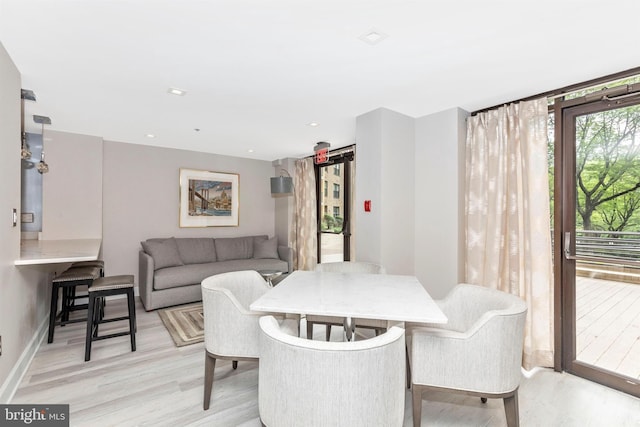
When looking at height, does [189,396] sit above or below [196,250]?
below

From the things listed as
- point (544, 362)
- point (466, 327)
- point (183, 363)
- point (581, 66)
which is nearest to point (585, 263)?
point (544, 362)

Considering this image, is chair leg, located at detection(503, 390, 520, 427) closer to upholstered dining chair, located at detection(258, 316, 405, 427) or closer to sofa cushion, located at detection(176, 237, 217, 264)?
upholstered dining chair, located at detection(258, 316, 405, 427)

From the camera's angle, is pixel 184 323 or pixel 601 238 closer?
pixel 601 238

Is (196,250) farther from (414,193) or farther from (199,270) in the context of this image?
(414,193)

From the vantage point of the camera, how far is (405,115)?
3.20 m

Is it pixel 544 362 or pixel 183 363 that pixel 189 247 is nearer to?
pixel 183 363

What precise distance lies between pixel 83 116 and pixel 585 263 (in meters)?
5.11

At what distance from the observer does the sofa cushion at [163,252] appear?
4.28 metres

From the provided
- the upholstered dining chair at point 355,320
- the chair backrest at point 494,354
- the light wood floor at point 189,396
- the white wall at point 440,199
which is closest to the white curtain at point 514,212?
the white wall at point 440,199

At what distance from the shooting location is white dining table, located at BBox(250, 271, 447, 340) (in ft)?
4.98

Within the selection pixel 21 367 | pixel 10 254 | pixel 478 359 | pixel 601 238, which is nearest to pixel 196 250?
pixel 21 367

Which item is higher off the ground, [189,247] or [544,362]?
[189,247]

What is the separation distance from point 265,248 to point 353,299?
12.6ft

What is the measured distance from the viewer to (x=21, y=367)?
7.69 ft
